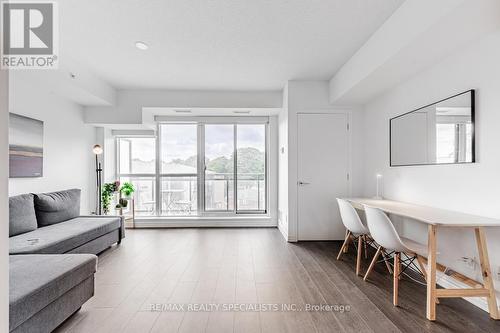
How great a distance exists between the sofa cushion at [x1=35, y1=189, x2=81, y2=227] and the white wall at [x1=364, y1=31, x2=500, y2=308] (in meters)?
4.46

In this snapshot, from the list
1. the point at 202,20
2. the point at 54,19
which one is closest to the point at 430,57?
the point at 202,20

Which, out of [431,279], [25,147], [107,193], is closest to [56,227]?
[25,147]

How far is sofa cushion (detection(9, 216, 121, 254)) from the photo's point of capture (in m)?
2.58

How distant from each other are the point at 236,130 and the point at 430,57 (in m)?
3.56

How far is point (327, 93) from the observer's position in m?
4.35

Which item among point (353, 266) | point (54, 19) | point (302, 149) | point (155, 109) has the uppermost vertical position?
point (54, 19)

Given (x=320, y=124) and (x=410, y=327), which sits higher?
(x=320, y=124)

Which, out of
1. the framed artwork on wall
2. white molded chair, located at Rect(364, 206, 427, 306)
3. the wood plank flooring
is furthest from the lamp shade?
white molded chair, located at Rect(364, 206, 427, 306)

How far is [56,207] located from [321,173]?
381cm

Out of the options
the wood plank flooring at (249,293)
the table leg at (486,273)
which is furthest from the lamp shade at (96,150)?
the table leg at (486,273)

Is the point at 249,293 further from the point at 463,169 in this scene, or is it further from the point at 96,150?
the point at 96,150

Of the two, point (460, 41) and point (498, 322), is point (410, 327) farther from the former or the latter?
point (460, 41)

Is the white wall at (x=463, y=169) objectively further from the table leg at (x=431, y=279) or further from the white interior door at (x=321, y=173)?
the white interior door at (x=321, y=173)

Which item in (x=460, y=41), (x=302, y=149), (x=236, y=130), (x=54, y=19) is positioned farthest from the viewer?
(x=236, y=130)
